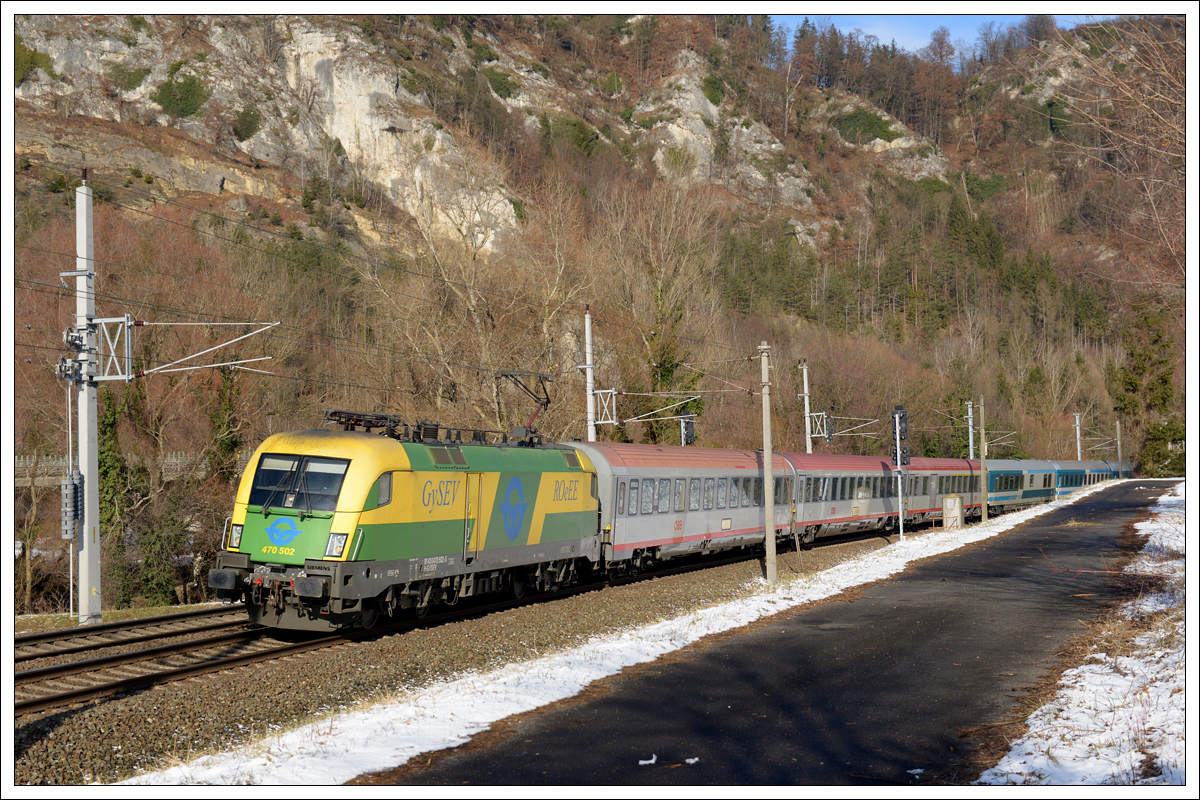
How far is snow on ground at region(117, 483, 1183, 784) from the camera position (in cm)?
803

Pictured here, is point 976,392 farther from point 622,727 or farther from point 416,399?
point 622,727

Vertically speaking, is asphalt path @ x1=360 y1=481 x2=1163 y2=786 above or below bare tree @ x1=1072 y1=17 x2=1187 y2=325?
below

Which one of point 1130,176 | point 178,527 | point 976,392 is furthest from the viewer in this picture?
point 976,392

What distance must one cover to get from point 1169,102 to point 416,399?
36.2m

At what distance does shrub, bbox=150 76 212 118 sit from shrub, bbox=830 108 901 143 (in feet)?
424

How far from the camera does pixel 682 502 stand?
25406mm

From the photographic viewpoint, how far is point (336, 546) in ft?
46.1

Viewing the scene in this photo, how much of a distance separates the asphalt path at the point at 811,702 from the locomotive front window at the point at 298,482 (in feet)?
18.0

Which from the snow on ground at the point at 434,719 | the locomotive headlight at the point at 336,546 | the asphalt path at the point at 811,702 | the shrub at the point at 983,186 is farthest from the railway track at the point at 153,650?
the shrub at the point at 983,186

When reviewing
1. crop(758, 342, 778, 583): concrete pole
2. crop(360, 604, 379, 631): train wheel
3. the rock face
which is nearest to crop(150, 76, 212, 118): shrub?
the rock face

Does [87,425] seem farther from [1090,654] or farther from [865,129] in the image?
[865,129]

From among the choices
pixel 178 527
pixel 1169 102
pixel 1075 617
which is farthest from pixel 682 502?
pixel 1169 102

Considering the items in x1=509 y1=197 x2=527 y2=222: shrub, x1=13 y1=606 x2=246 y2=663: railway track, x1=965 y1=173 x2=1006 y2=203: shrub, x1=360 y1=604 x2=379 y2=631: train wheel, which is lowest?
x1=13 y1=606 x2=246 y2=663: railway track

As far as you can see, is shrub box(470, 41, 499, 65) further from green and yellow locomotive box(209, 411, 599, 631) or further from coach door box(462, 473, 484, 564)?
green and yellow locomotive box(209, 411, 599, 631)
